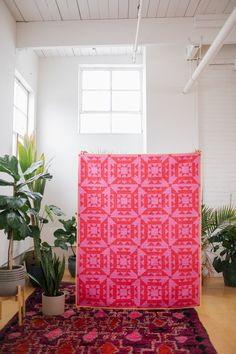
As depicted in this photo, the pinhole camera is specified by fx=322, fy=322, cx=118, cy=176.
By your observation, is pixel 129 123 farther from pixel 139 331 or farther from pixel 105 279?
pixel 139 331

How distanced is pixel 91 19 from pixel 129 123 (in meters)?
1.79

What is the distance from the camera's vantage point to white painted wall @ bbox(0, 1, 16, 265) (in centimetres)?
397

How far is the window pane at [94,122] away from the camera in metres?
5.58

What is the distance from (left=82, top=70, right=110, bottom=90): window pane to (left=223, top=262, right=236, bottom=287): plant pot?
11.5 ft

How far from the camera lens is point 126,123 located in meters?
5.58

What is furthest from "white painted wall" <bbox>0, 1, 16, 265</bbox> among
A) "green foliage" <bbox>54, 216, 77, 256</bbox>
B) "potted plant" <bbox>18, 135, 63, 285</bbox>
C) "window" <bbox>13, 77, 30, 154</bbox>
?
"green foliage" <bbox>54, 216, 77, 256</bbox>

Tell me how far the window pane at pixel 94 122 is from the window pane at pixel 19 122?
3.14 ft

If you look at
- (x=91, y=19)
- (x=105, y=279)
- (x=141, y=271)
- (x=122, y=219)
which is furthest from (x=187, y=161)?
(x=91, y=19)

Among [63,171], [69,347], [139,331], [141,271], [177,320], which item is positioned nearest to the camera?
[69,347]

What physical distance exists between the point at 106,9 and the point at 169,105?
1.61 metres

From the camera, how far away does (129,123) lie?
18.3 ft

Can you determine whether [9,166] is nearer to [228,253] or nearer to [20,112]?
[20,112]

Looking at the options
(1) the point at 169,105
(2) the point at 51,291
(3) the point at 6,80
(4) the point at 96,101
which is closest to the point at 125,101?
(4) the point at 96,101

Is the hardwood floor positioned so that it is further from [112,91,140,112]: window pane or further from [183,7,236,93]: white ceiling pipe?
[112,91,140,112]: window pane
